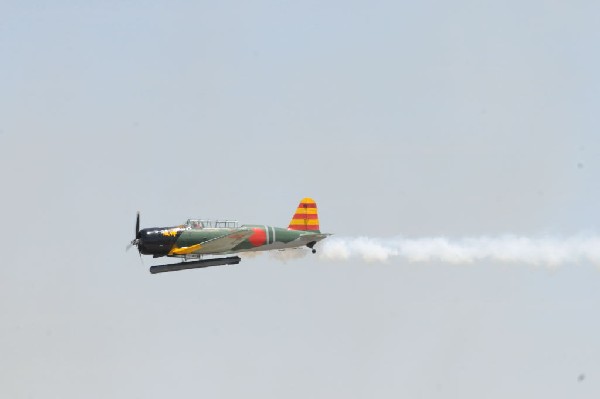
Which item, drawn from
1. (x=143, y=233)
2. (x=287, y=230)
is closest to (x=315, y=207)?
(x=287, y=230)

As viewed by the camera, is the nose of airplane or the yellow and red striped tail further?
the yellow and red striped tail

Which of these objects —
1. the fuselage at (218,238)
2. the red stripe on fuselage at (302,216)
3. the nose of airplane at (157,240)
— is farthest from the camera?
the red stripe on fuselage at (302,216)

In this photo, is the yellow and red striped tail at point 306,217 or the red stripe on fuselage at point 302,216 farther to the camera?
the red stripe on fuselage at point 302,216

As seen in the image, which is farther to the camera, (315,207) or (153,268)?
(315,207)

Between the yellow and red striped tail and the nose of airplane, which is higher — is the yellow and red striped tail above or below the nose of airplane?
above

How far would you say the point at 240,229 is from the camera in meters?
119

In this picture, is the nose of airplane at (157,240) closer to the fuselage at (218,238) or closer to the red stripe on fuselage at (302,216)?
the fuselage at (218,238)

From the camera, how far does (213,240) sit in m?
118

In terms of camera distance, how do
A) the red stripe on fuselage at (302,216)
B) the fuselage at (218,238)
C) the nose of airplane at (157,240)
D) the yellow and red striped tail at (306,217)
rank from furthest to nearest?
the red stripe on fuselage at (302,216) < the yellow and red striped tail at (306,217) < the fuselage at (218,238) < the nose of airplane at (157,240)

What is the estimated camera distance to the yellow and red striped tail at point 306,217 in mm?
122500

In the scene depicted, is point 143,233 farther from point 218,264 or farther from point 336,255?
point 336,255

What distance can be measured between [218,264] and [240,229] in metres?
2.62

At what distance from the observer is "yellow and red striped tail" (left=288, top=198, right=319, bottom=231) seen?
122500mm

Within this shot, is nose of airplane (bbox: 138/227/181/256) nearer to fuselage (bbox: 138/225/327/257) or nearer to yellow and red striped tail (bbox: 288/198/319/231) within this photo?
fuselage (bbox: 138/225/327/257)
